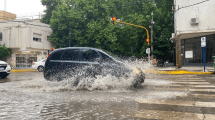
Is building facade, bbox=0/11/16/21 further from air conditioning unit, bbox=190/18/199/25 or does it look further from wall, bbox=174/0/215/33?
air conditioning unit, bbox=190/18/199/25

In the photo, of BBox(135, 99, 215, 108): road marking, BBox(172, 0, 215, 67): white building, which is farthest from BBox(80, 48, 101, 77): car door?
BBox(172, 0, 215, 67): white building

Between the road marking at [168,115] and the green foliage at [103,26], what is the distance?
2202 centimetres

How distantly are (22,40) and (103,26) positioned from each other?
13059mm

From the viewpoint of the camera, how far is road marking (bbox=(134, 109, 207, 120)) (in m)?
3.62

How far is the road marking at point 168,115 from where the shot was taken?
362 centimetres

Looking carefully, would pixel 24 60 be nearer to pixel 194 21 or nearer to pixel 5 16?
pixel 5 16

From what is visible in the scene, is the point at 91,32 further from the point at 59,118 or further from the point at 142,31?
the point at 59,118

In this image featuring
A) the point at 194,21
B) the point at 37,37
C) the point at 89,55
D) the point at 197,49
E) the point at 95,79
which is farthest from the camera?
the point at 37,37

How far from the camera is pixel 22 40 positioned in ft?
98.3

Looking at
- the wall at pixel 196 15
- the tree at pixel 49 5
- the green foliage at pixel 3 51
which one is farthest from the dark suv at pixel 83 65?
the tree at pixel 49 5

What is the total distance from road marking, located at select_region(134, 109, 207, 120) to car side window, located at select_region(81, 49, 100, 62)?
3646 millimetres

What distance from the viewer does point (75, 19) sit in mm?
30812

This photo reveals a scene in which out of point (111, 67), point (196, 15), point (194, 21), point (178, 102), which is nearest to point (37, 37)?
point (194, 21)

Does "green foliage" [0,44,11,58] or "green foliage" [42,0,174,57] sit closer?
"green foliage" [42,0,174,57]
